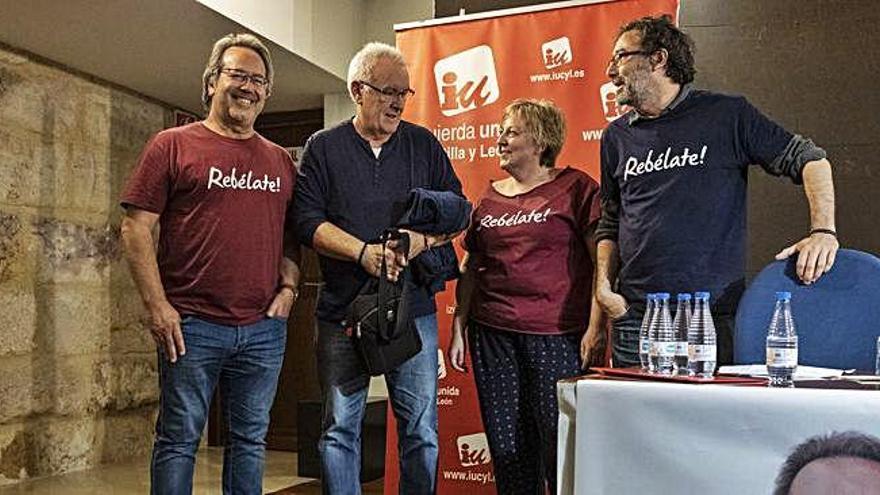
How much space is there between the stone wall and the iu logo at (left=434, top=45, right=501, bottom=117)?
2.01 m

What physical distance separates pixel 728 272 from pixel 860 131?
1.17m

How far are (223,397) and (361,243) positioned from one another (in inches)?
22.1

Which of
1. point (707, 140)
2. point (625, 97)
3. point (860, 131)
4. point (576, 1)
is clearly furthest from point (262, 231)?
point (860, 131)

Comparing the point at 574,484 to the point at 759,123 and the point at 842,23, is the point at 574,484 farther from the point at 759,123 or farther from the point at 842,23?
the point at 842,23

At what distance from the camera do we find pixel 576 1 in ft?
10.7

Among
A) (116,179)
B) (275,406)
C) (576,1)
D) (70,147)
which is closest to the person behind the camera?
(576,1)

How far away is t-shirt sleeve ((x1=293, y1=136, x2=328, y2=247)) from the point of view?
7.43ft

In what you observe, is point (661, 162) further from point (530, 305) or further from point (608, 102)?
point (608, 102)

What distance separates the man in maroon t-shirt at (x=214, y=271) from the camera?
2.17 m

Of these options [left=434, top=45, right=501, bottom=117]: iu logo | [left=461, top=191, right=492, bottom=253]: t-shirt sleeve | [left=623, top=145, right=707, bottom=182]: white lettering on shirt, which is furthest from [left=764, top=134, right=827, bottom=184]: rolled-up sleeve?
[left=434, top=45, right=501, bottom=117]: iu logo

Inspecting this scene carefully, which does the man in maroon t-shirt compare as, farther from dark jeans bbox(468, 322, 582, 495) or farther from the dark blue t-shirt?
the dark blue t-shirt

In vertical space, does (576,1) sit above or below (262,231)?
above

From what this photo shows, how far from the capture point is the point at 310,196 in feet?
7.53

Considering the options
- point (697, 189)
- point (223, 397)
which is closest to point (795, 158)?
point (697, 189)
